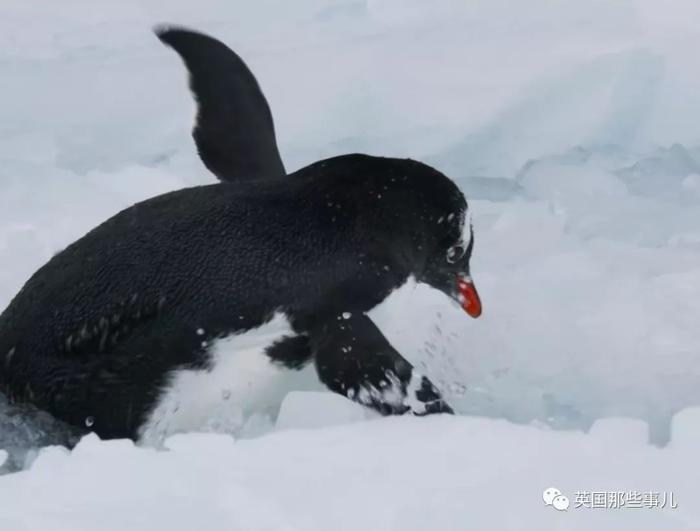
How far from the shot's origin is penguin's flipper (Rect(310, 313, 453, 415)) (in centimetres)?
193

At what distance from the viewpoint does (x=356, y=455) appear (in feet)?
5.32

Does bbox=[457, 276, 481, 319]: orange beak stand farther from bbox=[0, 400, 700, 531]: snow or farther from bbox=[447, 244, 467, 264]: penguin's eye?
bbox=[0, 400, 700, 531]: snow

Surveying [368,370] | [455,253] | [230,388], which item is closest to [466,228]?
[455,253]

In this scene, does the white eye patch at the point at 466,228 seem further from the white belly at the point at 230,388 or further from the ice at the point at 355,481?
the ice at the point at 355,481

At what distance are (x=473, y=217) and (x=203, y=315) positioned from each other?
130cm

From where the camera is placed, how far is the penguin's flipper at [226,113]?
106 inches

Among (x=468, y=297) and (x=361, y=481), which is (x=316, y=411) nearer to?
(x=361, y=481)

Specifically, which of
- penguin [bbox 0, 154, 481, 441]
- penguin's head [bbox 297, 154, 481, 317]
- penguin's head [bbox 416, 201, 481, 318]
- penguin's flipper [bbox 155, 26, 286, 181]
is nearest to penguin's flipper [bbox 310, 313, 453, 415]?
penguin [bbox 0, 154, 481, 441]

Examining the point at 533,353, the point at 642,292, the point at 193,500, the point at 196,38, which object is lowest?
the point at 193,500

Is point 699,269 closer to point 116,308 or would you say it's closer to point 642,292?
point 642,292

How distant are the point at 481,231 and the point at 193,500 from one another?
168 centimetres

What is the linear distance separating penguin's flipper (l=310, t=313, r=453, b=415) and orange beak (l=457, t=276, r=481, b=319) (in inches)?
14.4

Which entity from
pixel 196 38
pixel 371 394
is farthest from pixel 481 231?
pixel 371 394

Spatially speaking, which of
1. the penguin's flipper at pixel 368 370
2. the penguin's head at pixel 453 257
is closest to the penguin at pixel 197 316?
the penguin's flipper at pixel 368 370
